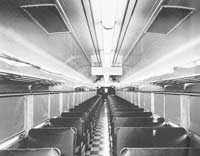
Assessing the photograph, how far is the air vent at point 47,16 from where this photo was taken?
218 cm

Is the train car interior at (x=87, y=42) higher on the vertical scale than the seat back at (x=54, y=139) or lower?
higher

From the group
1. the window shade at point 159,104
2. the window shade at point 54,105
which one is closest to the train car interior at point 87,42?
the window shade at point 159,104

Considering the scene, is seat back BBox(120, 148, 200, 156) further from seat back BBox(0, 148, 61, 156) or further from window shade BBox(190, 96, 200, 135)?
window shade BBox(190, 96, 200, 135)

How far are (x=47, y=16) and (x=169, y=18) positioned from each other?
141cm

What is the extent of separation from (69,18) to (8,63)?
1.20 metres

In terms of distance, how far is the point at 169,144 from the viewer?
3008mm

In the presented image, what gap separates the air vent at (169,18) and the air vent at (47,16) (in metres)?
1.17

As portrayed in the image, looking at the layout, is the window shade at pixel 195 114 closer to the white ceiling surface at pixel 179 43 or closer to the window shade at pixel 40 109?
the white ceiling surface at pixel 179 43

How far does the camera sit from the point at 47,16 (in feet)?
7.90

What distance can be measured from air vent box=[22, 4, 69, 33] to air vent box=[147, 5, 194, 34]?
1.17m

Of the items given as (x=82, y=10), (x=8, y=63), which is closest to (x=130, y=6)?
(x=82, y=10)

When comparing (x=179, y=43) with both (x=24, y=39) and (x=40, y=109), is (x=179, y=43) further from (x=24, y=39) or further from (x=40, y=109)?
(x=40, y=109)

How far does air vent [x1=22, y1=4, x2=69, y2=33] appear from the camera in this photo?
2184 millimetres

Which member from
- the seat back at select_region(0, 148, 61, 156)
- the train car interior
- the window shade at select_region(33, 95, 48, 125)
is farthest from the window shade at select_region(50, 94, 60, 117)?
the seat back at select_region(0, 148, 61, 156)
